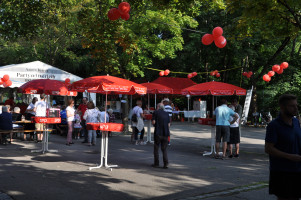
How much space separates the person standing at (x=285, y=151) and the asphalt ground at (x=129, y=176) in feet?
7.47

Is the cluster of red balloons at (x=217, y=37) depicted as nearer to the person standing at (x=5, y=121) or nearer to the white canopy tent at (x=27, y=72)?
the person standing at (x=5, y=121)

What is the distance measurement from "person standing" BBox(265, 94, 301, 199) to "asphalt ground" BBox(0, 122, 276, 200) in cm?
228

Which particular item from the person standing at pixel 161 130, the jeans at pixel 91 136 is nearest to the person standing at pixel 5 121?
the jeans at pixel 91 136

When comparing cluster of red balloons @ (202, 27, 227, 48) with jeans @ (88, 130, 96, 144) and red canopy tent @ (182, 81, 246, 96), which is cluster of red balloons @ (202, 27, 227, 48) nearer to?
red canopy tent @ (182, 81, 246, 96)

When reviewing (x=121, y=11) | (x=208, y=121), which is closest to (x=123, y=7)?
(x=121, y=11)

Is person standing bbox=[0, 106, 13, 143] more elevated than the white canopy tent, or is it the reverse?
the white canopy tent

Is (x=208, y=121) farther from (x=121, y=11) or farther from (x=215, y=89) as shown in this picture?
(x=121, y=11)

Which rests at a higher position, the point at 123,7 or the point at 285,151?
the point at 123,7

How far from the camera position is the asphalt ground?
636 cm

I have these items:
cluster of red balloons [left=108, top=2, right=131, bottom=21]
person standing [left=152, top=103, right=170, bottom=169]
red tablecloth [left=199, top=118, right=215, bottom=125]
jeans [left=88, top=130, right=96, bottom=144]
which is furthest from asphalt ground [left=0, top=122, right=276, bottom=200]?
cluster of red balloons [left=108, top=2, right=131, bottom=21]

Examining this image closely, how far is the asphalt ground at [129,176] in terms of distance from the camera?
636 cm

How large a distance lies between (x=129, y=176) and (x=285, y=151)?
15.0 feet

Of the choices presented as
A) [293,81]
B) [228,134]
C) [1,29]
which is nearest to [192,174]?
[228,134]

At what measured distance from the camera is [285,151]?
4070 millimetres
